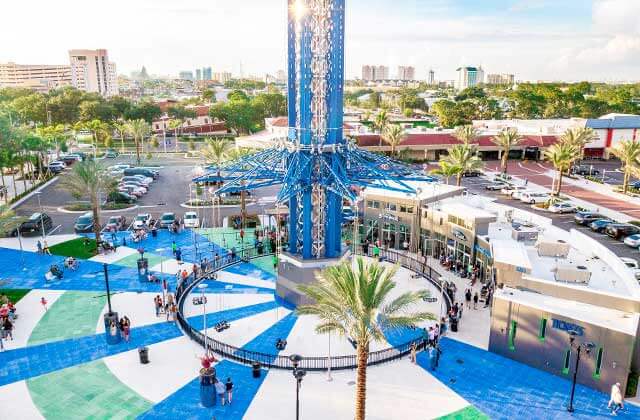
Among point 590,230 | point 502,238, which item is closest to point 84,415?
point 502,238

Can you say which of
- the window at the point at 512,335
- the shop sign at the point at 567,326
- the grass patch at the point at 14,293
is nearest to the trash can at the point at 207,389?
the window at the point at 512,335

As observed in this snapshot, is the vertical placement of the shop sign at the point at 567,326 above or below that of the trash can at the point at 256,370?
above

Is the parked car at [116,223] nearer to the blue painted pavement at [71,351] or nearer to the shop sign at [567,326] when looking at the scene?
the blue painted pavement at [71,351]

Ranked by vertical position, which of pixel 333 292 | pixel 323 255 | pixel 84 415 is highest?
pixel 333 292

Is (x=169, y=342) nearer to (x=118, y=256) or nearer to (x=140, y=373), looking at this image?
(x=140, y=373)

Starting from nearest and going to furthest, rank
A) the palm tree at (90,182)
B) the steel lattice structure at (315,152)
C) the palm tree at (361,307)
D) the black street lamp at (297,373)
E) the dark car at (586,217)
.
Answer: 1. the palm tree at (361,307)
2. the black street lamp at (297,373)
3. the steel lattice structure at (315,152)
4. the palm tree at (90,182)
5. the dark car at (586,217)
